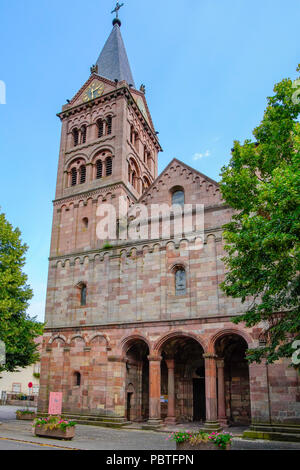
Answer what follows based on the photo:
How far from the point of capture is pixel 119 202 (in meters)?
27.2

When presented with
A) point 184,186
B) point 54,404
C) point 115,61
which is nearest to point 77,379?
point 54,404

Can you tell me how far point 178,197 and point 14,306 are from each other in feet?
40.5

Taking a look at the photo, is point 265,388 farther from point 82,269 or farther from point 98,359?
point 82,269

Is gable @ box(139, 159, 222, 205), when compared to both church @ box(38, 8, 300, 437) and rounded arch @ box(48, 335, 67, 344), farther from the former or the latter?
rounded arch @ box(48, 335, 67, 344)

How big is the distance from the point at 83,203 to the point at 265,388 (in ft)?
58.1

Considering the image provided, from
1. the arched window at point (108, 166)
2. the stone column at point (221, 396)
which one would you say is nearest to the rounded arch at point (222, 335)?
the stone column at point (221, 396)

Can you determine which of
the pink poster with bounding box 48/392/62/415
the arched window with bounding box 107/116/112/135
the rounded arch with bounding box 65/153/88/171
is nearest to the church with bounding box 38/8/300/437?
the arched window with bounding box 107/116/112/135

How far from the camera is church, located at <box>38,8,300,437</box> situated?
2083 cm

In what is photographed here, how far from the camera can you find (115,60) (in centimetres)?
3731

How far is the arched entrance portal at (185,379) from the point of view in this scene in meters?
23.7

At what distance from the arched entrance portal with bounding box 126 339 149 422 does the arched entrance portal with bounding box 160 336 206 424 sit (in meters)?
1.24

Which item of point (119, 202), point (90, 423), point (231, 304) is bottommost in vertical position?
point (90, 423)

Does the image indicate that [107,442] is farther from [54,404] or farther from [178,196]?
[178,196]
